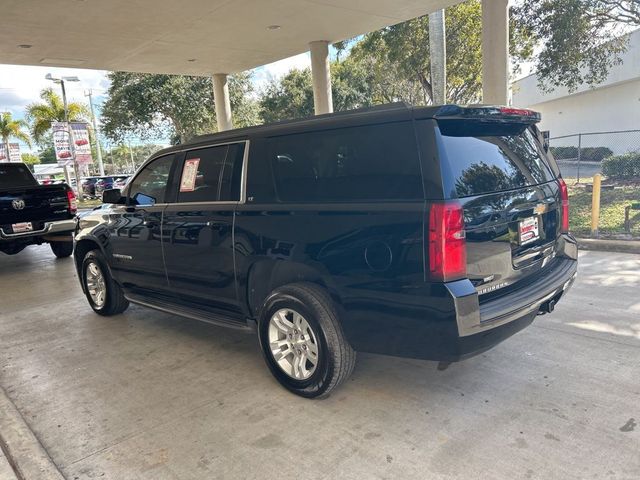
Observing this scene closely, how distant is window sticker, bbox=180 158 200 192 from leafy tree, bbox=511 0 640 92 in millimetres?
9940

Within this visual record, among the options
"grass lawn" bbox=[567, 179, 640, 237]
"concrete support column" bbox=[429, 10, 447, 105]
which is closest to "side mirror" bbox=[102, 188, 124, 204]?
"grass lawn" bbox=[567, 179, 640, 237]

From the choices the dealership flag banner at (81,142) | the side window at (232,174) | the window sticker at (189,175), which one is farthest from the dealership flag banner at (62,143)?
the side window at (232,174)

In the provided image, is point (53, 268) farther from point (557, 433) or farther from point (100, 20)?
point (557, 433)

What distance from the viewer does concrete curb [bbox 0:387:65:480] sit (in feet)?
9.30

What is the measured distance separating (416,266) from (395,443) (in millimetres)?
1077

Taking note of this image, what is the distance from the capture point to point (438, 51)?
1186cm

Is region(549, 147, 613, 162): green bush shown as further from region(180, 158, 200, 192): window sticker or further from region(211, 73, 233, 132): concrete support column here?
region(180, 158, 200, 192): window sticker

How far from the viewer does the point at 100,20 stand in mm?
8922

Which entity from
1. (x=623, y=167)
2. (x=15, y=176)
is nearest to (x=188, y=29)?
(x=15, y=176)

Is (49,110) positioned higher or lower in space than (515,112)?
higher

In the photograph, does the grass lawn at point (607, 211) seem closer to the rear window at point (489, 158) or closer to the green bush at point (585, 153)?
the rear window at point (489, 158)

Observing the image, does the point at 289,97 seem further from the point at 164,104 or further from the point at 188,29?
the point at 188,29

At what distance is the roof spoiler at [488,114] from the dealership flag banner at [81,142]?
22.1m

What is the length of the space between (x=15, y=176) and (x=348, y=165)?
902 centimetres
